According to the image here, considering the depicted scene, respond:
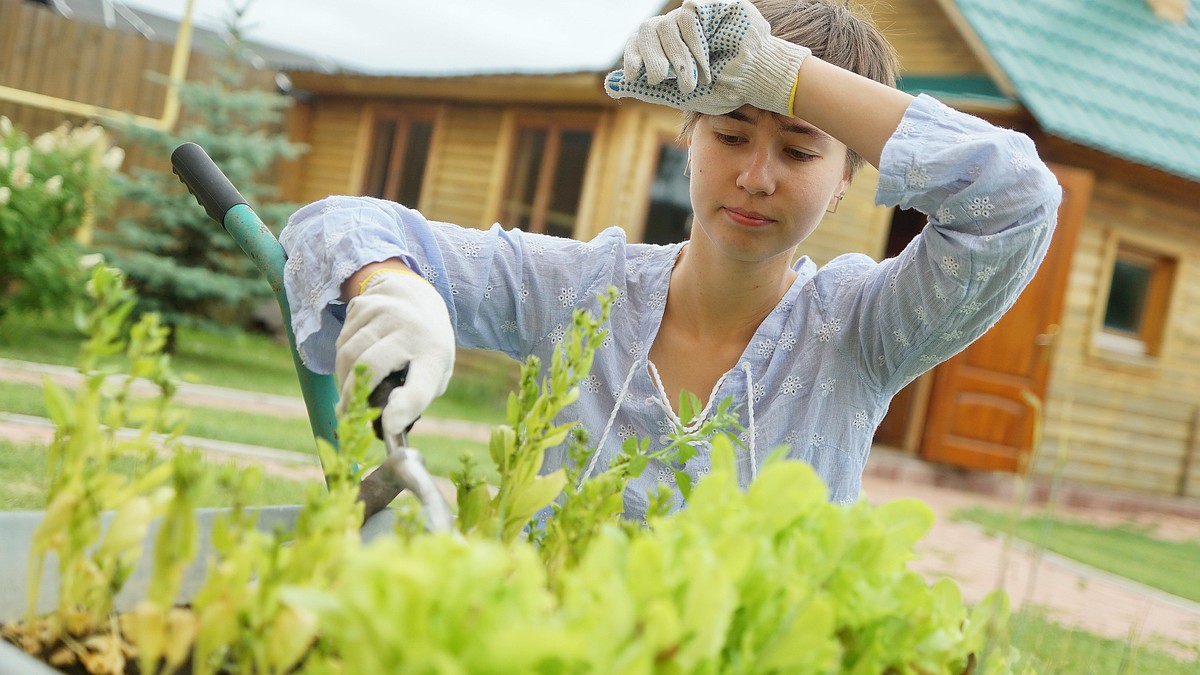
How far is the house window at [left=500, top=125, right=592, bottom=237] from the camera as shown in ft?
38.6

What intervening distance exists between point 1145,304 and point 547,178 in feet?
21.1

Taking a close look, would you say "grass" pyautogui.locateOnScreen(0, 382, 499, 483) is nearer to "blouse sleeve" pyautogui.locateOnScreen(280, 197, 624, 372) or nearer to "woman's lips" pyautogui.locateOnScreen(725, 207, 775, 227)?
"blouse sleeve" pyautogui.locateOnScreen(280, 197, 624, 372)

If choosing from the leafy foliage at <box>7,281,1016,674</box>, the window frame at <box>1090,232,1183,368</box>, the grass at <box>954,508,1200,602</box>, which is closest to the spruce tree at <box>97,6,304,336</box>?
the grass at <box>954,508,1200,602</box>

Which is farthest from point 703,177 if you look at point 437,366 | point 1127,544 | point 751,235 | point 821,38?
point 1127,544

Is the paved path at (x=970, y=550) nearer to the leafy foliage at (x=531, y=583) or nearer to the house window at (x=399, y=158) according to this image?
the leafy foliage at (x=531, y=583)

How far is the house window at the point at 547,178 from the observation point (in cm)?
1177

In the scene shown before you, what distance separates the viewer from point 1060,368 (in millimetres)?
10734

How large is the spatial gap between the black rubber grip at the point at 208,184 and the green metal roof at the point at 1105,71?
9468mm

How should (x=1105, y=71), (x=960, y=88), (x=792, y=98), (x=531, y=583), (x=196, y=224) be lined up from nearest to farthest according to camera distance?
(x=531, y=583)
(x=792, y=98)
(x=196, y=224)
(x=960, y=88)
(x=1105, y=71)

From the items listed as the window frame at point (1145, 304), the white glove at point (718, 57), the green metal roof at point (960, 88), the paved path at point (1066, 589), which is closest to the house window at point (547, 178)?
the green metal roof at point (960, 88)

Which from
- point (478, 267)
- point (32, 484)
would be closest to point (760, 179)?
point (478, 267)

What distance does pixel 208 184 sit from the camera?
121 cm

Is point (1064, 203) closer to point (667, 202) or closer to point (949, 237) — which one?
point (667, 202)

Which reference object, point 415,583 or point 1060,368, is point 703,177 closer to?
point 415,583
